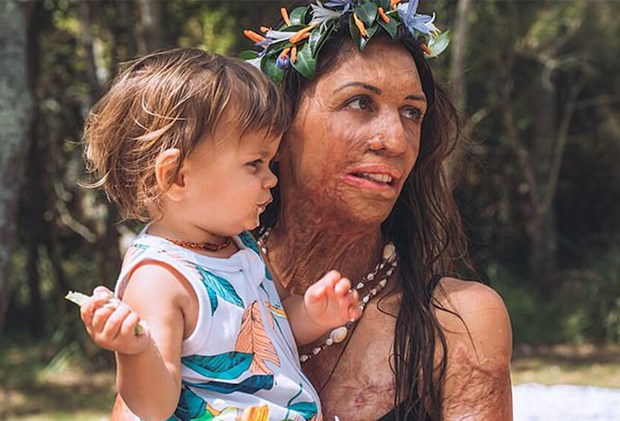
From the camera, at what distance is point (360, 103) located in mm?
2518

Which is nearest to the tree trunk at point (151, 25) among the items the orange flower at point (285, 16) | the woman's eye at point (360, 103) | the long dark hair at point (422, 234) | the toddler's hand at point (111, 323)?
the orange flower at point (285, 16)

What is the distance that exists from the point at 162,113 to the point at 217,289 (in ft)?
1.25

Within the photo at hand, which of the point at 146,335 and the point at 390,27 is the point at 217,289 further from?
the point at 390,27

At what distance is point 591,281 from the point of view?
11.0m

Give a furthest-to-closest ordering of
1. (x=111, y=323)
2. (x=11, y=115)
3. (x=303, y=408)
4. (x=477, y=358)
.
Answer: (x=11, y=115), (x=477, y=358), (x=303, y=408), (x=111, y=323)

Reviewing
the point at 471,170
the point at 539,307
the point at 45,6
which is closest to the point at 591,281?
the point at 539,307

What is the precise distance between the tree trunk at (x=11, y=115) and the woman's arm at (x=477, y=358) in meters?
3.46

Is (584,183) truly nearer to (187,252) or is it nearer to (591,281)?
(591,281)

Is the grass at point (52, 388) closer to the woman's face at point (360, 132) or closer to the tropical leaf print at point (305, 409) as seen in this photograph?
the woman's face at point (360, 132)

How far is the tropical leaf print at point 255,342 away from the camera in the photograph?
2211 mm

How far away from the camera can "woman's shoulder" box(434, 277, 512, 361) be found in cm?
244

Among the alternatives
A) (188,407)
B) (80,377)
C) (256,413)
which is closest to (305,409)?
(256,413)

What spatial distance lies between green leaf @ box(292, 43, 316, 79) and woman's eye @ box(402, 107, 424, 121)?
24cm

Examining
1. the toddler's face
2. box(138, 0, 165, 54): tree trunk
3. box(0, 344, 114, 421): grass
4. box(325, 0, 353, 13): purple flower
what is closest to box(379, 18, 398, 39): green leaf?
box(325, 0, 353, 13): purple flower
